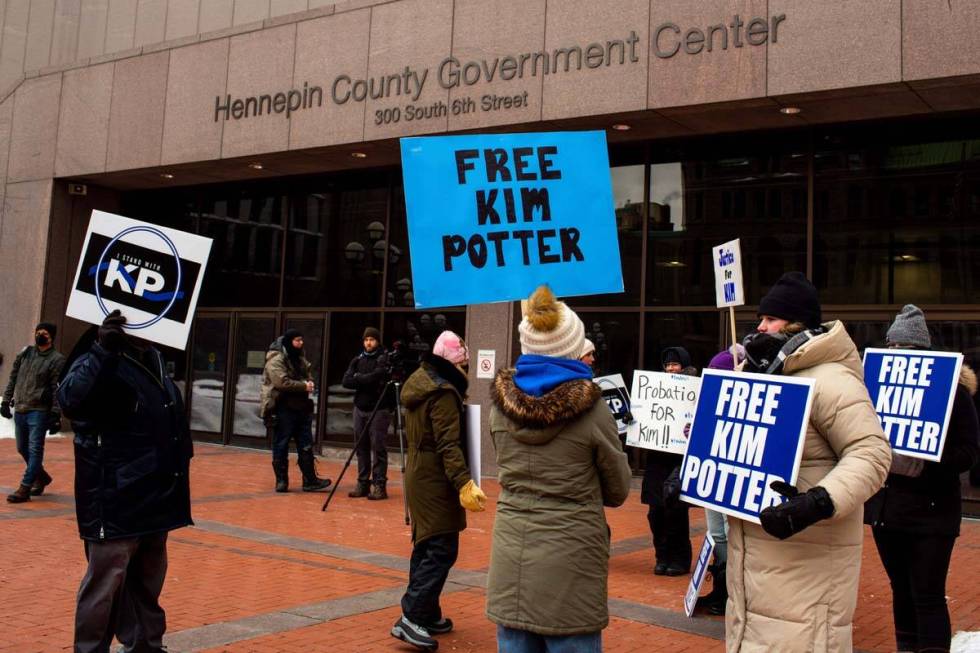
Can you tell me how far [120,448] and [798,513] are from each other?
322 cm

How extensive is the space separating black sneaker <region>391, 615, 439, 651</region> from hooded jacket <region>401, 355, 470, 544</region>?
0.49 m

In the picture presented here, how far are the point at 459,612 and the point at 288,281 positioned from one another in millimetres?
12065

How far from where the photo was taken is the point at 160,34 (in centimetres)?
1803

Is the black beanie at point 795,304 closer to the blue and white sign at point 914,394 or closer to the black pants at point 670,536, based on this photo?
the blue and white sign at point 914,394

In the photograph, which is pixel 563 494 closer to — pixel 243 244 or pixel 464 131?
pixel 464 131

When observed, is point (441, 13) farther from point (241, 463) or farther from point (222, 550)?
point (222, 550)

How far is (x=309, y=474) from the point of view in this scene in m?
12.1

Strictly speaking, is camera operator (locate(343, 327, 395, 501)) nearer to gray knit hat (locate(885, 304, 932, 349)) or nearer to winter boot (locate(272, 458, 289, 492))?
winter boot (locate(272, 458, 289, 492))

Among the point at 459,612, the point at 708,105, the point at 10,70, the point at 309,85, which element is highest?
the point at 10,70

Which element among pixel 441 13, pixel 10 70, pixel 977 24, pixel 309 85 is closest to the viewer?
pixel 977 24

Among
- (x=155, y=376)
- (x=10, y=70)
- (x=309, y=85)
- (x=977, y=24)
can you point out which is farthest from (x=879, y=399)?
(x=10, y=70)

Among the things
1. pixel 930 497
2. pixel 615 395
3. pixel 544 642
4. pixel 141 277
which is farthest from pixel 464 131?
pixel 544 642

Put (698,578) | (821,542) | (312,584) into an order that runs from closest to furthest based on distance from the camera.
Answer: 1. (821,542)
2. (698,578)
3. (312,584)

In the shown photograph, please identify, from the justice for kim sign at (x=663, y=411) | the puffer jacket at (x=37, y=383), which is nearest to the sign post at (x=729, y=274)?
the justice for kim sign at (x=663, y=411)
